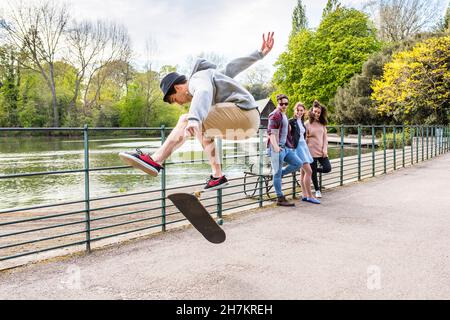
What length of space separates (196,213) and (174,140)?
2.53ft

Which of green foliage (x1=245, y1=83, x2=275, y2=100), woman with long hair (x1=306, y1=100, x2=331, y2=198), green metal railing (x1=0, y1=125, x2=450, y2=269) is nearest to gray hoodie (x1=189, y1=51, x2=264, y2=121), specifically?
green metal railing (x1=0, y1=125, x2=450, y2=269)

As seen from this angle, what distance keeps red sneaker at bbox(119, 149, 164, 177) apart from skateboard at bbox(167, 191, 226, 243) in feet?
1.34

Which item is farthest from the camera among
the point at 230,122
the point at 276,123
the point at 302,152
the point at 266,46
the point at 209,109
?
the point at 302,152

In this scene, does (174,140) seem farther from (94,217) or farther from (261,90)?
(261,90)

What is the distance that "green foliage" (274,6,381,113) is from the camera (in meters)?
34.9

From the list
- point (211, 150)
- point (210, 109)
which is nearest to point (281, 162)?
point (211, 150)

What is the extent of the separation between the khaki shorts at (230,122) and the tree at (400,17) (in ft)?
134

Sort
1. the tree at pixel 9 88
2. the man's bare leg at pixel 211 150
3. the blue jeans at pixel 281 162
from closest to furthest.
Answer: the man's bare leg at pixel 211 150 < the blue jeans at pixel 281 162 < the tree at pixel 9 88

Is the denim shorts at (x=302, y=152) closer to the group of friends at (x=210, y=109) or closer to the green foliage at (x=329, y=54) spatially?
the group of friends at (x=210, y=109)

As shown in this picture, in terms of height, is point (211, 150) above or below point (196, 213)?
above

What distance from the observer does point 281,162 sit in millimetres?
5820

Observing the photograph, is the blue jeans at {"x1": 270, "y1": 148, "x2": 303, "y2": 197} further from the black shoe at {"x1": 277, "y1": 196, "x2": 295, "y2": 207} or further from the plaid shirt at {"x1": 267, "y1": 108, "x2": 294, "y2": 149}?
the plaid shirt at {"x1": 267, "y1": 108, "x2": 294, "y2": 149}

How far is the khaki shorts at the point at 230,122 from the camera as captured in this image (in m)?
2.75

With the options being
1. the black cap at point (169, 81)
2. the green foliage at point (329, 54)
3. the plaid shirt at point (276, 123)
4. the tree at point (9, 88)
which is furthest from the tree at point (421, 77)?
the tree at point (9, 88)
